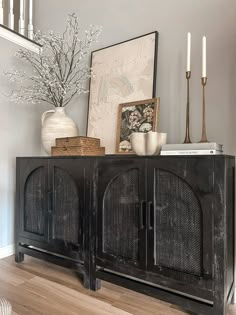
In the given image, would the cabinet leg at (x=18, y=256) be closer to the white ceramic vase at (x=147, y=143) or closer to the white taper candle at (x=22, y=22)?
the white ceramic vase at (x=147, y=143)

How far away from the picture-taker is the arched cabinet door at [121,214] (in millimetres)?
1484

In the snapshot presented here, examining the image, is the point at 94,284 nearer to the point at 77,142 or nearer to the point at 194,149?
the point at 77,142

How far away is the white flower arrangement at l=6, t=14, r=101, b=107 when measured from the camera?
6.89ft

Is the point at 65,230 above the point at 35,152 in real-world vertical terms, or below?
below

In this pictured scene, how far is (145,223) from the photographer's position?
4.79ft

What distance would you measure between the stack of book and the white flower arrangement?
3.47 feet

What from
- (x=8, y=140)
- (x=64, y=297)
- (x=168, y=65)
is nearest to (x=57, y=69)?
(x=8, y=140)

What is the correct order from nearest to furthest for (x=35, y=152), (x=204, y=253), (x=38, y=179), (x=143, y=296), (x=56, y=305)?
(x=204, y=253) → (x=56, y=305) → (x=143, y=296) → (x=38, y=179) → (x=35, y=152)

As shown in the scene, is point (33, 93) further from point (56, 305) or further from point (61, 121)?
point (56, 305)

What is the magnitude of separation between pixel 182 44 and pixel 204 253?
4.58 feet

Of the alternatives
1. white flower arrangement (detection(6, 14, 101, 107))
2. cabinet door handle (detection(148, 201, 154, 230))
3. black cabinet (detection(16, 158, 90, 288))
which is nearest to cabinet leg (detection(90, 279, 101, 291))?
black cabinet (detection(16, 158, 90, 288))

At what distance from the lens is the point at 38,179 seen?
6.46 ft

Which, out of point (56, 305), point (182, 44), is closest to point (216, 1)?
point (182, 44)

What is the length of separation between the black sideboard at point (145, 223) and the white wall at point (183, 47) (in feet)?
1.32
